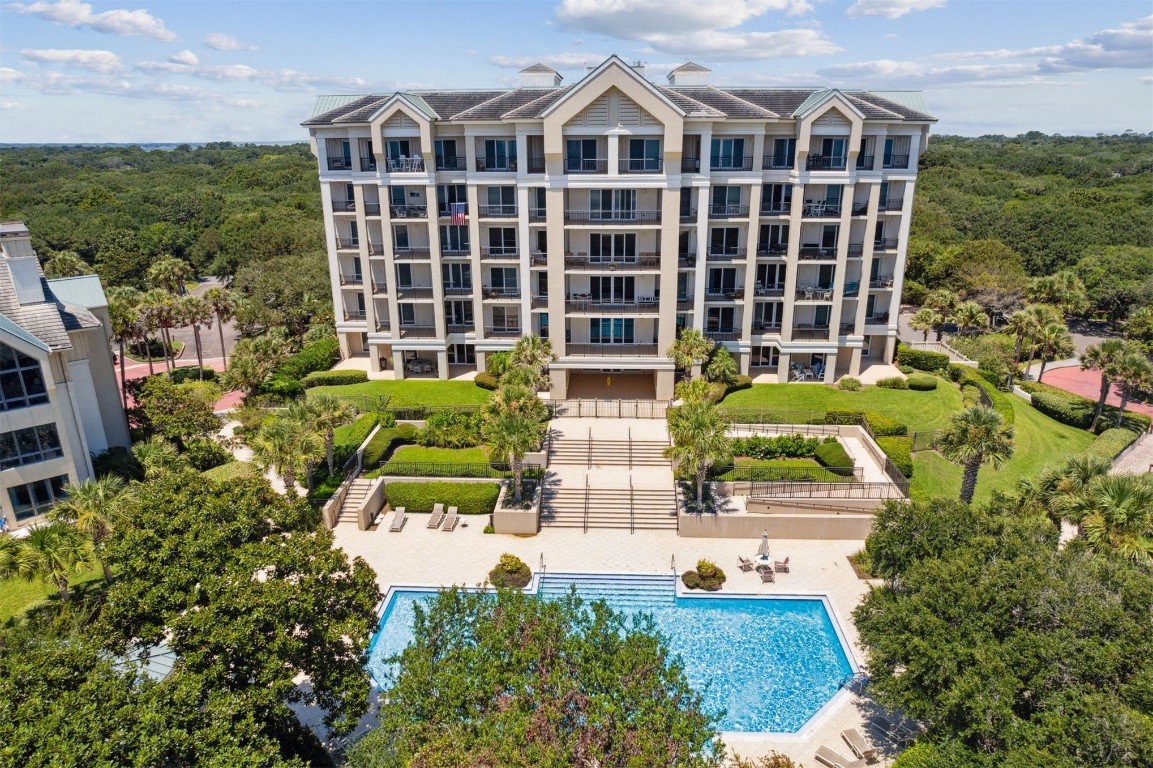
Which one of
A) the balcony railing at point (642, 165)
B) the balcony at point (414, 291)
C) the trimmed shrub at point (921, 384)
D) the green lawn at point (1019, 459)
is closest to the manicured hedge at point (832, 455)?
the green lawn at point (1019, 459)

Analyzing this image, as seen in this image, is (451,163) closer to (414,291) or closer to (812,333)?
(414,291)

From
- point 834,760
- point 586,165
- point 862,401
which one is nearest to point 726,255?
point 586,165

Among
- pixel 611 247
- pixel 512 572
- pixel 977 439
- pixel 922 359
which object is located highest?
pixel 611 247

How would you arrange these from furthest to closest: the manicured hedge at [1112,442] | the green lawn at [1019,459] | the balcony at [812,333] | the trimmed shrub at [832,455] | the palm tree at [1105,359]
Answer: the balcony at [812,333]
the palm tree at [1105,359]
the manicured hedge at [1112,442]
the green lawn at [1019,459]
the trimmed shrub at [832,455]

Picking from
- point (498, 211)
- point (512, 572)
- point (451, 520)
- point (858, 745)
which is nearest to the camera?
point (858, 745)

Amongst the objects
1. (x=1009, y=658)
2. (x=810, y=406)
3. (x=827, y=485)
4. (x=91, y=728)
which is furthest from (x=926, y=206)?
(x=91, y=728)

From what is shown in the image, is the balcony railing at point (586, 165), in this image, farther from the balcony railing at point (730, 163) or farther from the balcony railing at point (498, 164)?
the balcony railing at point (730, 163)
